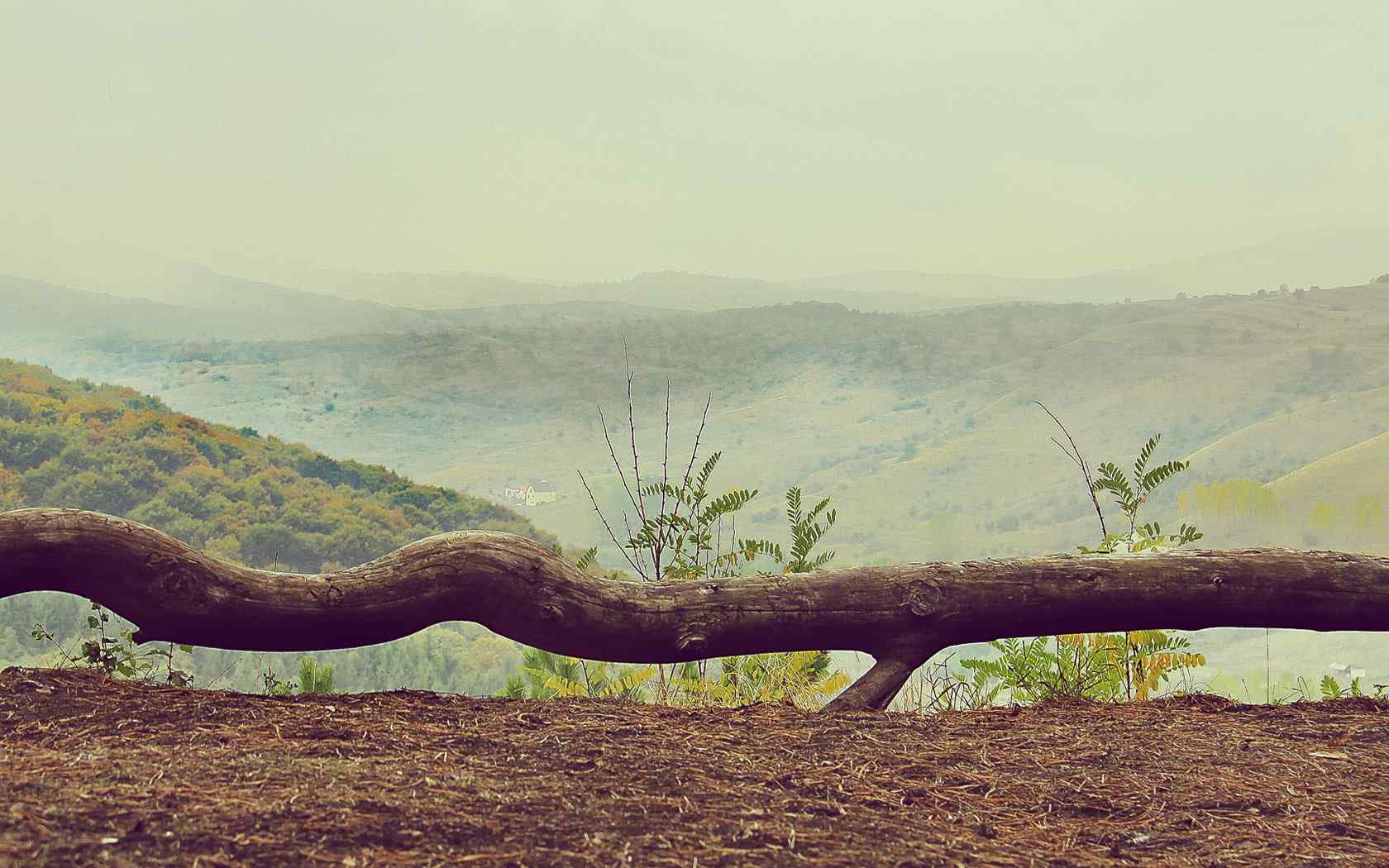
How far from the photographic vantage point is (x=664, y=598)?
152 inches

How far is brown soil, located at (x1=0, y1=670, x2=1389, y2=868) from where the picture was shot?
2170 millimetres

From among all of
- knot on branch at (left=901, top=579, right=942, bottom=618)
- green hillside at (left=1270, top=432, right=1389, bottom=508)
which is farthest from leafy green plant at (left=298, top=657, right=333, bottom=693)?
green hillside at (left=1270, top=432, right=1389, bottom=508)

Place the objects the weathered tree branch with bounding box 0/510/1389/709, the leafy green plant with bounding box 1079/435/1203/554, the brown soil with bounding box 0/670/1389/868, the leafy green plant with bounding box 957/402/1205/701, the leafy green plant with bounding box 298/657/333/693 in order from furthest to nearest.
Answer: the leafy green plant with bounding box 1079/435/1203/554 < the leafy green plant with bounding box 957/402/1205/701 < the leafy green plant with bounding box 298/657/333/693 < the weathered tree branch with bounding box 0/510/1389/709 < the brown soil with bounding box 0/670/1389/868

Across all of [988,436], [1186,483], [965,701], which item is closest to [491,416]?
[988,436]

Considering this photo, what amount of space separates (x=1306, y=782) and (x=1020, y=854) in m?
1.16

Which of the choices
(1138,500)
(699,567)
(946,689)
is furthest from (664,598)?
(1138,500)

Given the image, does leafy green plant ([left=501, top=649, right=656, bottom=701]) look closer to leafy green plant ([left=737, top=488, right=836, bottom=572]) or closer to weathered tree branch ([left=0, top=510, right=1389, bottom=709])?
leafy green plant ([left=737, top=488, right=836, bottom=572])

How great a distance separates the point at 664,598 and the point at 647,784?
4.11 feet

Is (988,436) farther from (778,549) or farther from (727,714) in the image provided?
(727,714)

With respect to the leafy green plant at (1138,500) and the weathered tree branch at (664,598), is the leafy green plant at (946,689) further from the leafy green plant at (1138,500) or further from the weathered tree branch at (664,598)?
the leafy green plant at (1138,500)

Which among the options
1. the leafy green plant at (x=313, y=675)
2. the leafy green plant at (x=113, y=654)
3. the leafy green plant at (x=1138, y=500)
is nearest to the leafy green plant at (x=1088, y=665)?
the leafy green plant at (x=1138, y=500)

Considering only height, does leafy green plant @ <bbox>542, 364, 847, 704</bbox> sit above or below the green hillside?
below

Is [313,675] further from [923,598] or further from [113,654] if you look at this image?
[923,598]

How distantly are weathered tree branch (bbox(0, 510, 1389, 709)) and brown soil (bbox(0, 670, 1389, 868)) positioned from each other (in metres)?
0.28
